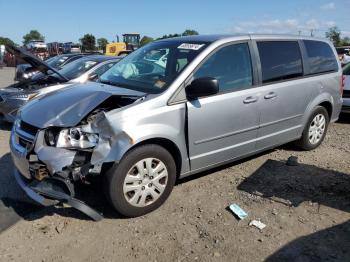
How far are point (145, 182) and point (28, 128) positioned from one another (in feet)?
4.38

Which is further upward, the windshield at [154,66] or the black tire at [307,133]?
the windshield at [154,66]

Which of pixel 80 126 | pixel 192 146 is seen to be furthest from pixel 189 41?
pixel 80 126

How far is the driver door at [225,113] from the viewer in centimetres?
411

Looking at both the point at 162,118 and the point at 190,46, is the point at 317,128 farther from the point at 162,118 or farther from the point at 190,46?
the point at 162,118

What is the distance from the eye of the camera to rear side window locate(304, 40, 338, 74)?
5.57 meters

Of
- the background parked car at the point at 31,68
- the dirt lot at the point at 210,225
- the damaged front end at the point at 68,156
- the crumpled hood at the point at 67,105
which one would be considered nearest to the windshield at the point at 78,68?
the background parked car at the point at 31,68

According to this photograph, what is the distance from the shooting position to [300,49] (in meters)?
5.43

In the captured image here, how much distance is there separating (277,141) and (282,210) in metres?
1.47

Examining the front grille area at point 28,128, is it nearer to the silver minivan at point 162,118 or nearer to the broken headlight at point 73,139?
the silver minivan at point 162,118

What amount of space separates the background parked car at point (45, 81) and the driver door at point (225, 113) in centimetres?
325

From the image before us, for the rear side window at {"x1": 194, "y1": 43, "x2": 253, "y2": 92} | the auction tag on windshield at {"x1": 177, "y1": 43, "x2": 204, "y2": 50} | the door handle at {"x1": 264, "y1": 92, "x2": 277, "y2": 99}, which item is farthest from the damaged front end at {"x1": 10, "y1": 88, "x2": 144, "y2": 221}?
the door handle at {"x1": 264, "y1": 92, "x2": 277, "y2": 99}

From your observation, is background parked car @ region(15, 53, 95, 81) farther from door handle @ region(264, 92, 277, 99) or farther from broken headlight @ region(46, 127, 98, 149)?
door handle @ region(264, 92, 277, 99)

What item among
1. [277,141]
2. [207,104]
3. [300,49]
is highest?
[300,49]

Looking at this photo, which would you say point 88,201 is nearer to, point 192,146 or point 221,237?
point 192,146
